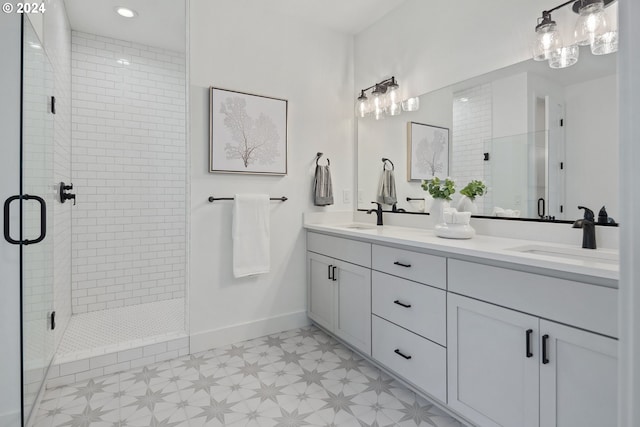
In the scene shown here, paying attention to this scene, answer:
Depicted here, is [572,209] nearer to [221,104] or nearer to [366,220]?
[366,220]

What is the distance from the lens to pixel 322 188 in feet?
9.39

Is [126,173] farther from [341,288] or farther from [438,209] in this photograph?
[438,209]

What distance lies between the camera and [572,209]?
1671 millimetres

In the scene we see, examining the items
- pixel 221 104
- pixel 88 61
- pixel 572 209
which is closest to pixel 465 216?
pixel 572 209

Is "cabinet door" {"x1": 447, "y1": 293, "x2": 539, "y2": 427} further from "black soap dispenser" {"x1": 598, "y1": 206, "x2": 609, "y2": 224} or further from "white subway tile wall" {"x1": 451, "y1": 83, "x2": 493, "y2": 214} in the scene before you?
"white subway tile wall" {"x1": 451, "y1": 83, "x2": 493, "y2": 214}

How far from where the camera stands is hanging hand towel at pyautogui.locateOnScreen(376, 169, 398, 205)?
2.75 meters

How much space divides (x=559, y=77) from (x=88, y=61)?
372 centimetres

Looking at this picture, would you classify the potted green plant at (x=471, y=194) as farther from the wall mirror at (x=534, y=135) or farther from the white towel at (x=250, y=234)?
the white towel at (x=250, y=234)

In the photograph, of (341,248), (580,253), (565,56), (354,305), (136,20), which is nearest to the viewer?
(580,253)

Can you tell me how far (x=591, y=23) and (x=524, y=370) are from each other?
1.61 m

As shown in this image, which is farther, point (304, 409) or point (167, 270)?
point (167, 270)

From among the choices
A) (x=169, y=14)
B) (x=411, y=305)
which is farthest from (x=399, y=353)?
(x=169, y=14)
